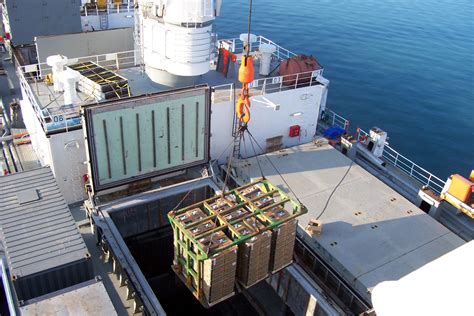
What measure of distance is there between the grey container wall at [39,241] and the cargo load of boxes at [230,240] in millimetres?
2956

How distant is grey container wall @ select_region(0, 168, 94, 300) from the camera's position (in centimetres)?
1270

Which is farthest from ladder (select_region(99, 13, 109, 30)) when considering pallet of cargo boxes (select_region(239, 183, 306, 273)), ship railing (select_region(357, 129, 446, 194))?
pallet of cargo boxes (select_region(239, 183, 306, 273))

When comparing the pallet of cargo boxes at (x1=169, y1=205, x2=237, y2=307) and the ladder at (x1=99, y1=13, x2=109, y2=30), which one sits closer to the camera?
the pallet of cargo boxes at (x1=169, y1=205, x2=237, y2=307)

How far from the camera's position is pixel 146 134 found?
1750 cm

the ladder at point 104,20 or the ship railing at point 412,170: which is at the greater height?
the ladder at point 104,20

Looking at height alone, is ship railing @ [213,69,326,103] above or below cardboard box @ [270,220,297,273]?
above

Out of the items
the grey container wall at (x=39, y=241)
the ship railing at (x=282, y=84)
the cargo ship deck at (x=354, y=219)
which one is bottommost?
the cargo ship deck at (x=354, y=219)

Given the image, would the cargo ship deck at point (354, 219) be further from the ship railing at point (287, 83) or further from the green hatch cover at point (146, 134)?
the ship railing at point (287, 83)

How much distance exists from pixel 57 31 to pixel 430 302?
2934 cm

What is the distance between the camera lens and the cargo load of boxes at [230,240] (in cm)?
1302

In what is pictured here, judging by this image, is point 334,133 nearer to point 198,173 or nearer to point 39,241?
point 198,173

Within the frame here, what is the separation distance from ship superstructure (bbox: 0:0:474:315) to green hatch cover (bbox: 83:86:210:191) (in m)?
0.05

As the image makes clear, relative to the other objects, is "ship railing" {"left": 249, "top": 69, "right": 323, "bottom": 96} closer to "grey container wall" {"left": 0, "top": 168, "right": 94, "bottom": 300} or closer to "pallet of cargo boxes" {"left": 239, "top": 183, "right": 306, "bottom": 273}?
"pallet of cargo boxes" {"left": 239, "top": 183, "right": 306, "bottom": 273}

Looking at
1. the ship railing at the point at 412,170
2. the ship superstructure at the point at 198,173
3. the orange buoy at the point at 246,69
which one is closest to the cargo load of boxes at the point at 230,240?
the ship superstructure at the point at 198,173
